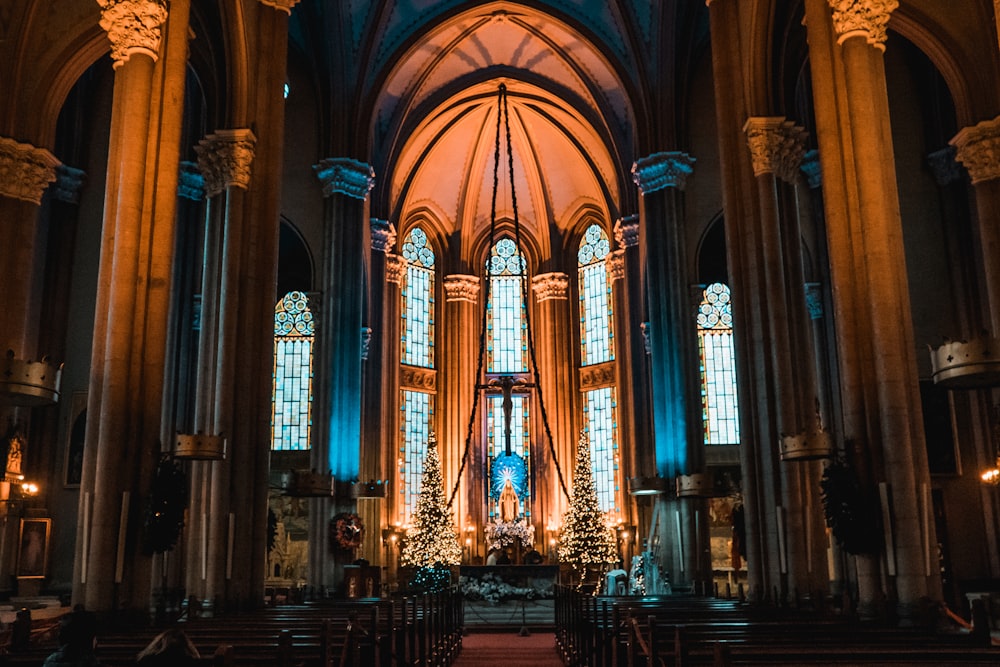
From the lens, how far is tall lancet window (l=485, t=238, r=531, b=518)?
3569 cm

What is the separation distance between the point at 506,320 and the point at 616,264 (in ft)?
22.5

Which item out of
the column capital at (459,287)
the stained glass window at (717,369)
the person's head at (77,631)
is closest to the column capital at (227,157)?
the person's head at (77,631)

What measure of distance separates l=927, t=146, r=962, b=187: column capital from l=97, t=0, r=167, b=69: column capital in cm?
1716

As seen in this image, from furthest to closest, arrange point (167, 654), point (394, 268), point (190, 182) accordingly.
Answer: point (394, 268) < point (190, 182) < point (167, 654)

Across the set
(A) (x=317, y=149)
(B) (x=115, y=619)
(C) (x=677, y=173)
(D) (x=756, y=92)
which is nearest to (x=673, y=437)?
(C) (x=677, y=173)

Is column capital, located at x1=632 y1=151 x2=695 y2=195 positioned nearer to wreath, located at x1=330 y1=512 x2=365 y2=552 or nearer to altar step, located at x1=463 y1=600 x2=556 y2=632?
altar step, located at x1=463 y1=600 x2=556 y2=632

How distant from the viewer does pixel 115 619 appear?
1072 centimetres

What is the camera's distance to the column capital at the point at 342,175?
25625 millimetres

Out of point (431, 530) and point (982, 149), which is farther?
point (431, 530)

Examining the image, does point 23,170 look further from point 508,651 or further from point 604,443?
point 604,443

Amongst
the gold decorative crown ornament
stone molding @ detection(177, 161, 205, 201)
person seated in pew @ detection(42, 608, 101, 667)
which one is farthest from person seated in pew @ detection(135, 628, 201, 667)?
stone molding @ detection(177, 161, 205, 201)

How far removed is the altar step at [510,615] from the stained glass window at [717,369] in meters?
8.36

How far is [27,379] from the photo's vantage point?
408 inches

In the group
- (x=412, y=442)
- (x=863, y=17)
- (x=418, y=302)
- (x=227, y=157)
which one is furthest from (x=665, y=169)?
(x=412, y=442)
